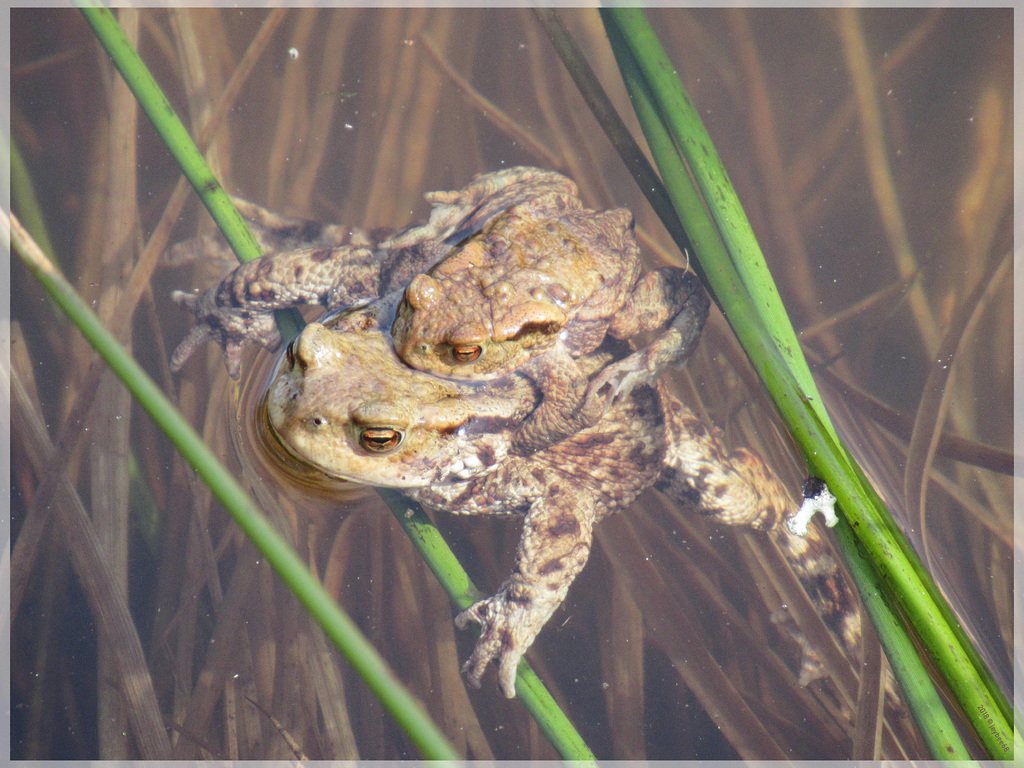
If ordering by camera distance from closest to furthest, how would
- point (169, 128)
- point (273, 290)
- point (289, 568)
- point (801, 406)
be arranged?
point (289, 568) → point (801, 406) → point (169, 128) → point (273, 290)

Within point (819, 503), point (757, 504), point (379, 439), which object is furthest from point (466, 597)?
point (757, 504)

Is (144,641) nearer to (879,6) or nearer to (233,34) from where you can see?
(233,34)

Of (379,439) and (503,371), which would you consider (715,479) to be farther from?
(379,439)

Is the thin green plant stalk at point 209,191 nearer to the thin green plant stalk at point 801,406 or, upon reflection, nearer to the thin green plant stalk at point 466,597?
the thin green plant stalk at point 466,597

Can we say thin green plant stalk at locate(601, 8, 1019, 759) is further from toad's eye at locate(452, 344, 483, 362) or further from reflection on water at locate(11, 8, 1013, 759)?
toad's eye at locate(452, 344, 483, 362)

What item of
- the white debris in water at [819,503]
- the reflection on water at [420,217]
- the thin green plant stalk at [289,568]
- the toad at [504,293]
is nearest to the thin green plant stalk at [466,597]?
the reflection on water at [420,217]

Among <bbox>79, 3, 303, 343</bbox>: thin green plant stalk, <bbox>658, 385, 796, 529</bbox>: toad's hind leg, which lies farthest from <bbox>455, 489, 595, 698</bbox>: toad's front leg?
<bbox>79, 3, 303, 343</bbox>: thin green plant stalk

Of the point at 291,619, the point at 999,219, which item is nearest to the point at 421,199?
the point at 291,619

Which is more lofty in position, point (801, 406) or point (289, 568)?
point (289, 568)
